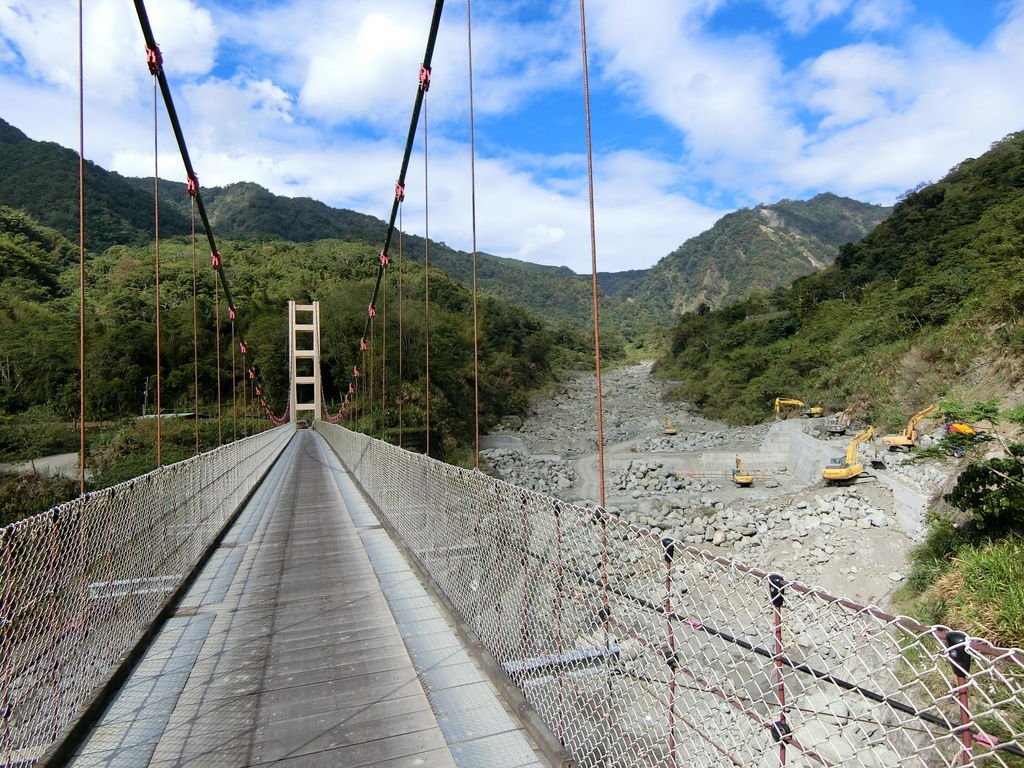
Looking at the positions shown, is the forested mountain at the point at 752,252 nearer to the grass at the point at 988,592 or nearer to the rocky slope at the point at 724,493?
the rocky slope at the point at 724,493

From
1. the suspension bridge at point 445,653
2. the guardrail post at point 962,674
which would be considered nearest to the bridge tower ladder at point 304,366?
the suspension bridge at point 445,653

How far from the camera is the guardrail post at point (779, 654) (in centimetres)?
118

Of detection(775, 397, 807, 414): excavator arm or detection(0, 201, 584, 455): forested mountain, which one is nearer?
detection(0, 201, 584, 455): forested mountain

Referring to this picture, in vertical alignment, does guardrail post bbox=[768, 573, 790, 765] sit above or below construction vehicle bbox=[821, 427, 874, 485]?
above

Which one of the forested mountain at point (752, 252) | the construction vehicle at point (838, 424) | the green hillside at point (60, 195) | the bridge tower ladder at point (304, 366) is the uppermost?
the forested mountain at point (752, 252)

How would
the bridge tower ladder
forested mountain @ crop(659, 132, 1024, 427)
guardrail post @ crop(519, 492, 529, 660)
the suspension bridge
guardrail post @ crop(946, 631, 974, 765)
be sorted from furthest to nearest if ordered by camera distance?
the bridge tower ladder, forested mountain @ crop(659, 132, 1024, 427), guardrail post @ crop(519, 492, 529, 660), the suspension bridge, guardrail post @ crop(946, 631, 974, 765)

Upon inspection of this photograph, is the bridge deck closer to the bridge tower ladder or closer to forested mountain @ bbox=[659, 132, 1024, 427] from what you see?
forested mountain @ bbox=[659, 132, 1024, 427]

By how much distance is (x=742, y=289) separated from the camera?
8969cm

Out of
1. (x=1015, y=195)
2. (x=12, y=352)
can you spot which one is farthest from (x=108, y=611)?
(x=1015, y=195)

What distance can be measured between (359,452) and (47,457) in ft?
57.6

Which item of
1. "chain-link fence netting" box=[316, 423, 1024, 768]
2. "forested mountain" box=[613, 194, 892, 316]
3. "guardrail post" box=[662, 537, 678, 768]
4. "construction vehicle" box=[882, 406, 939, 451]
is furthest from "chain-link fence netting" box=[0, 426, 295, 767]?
"forested mountain" box=[613, 194, 892, 316]

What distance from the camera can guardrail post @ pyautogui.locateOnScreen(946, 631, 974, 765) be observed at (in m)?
0.87

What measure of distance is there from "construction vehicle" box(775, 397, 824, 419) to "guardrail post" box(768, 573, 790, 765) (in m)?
25.6

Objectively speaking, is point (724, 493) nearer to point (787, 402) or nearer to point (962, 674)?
point (787, 402)
